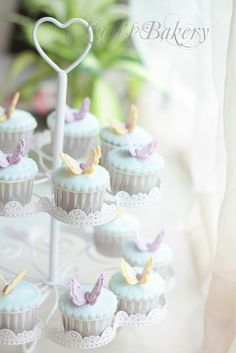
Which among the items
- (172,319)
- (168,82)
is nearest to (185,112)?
(168,82)

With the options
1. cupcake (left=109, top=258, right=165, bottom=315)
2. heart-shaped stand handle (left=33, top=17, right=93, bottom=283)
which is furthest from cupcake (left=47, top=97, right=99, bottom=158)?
cupcake (left=109, top=258, right=165, bottom=315)

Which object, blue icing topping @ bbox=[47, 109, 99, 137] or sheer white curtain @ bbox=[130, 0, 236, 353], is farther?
blue icing topping @ bbox=[47, 109, 99, 137]

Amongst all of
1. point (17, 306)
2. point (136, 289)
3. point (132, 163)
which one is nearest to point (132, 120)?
point (132, 163)

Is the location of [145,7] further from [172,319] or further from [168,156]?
[172,319]

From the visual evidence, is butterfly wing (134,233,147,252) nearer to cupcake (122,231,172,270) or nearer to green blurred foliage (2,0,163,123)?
cupcake (122,231,172,270)

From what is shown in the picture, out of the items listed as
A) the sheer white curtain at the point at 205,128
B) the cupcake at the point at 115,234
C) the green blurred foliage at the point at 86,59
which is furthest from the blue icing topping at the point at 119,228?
the green blurred foliage at the point at 86,59

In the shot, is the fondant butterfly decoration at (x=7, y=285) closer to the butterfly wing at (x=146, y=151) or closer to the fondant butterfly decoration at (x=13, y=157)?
the fondant butterfly decoration at (x=13, y=157)

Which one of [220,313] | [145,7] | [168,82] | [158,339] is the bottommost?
[158,339]
